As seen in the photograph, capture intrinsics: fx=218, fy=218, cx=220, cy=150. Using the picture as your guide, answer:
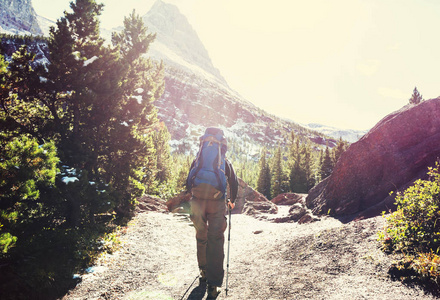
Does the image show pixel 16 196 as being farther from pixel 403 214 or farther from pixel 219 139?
pixel 403 214

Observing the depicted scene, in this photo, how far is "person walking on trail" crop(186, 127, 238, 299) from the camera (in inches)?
160

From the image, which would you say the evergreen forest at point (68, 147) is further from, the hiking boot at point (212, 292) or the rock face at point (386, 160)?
the rock face at point (386, 160)

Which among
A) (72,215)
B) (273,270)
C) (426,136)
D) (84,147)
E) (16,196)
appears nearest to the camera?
(273,270)

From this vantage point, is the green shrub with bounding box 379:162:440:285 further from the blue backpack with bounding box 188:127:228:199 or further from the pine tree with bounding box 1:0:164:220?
the pine tree with bounding box 1:0:164:220

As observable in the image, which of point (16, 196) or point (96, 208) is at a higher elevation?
point (16, 196)

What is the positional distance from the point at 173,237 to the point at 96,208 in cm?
391

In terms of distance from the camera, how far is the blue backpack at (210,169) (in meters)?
4.30

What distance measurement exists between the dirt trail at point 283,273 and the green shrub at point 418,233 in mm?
297

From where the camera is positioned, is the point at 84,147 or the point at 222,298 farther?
the point at 84,147

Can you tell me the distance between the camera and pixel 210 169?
4.43 metres

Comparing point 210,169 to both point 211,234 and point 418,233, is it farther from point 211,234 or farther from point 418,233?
point 418,233

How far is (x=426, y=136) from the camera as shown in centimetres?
875

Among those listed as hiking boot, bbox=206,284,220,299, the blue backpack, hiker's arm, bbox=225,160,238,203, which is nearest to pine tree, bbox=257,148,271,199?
hiker's arm, bbox=225,160,238,203


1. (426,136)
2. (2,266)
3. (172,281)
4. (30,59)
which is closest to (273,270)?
(172,281)
